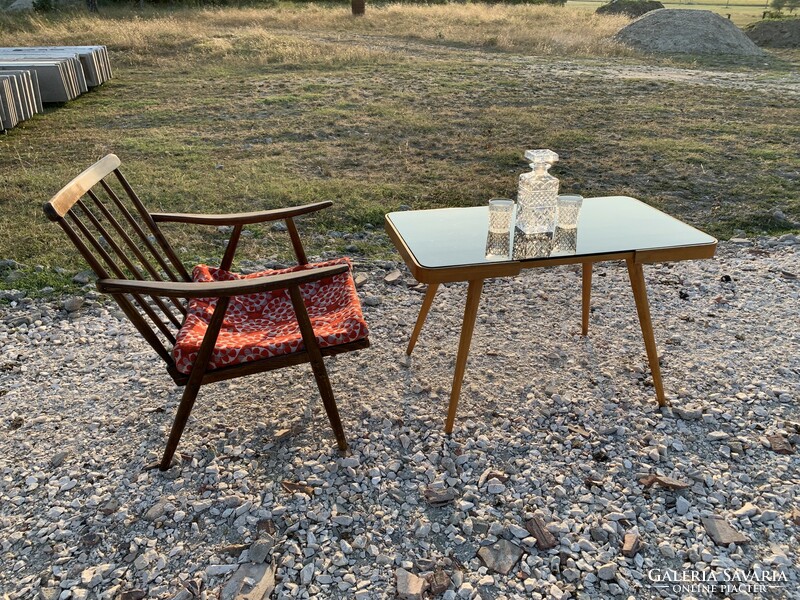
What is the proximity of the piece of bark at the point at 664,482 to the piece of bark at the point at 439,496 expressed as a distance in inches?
28.6

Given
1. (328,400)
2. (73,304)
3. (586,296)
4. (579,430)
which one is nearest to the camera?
(328,400)

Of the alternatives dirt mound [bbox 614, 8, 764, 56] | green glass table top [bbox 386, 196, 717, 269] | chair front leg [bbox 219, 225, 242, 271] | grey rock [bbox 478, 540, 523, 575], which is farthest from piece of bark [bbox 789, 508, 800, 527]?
dirt mound [bbox 614, 8, 764, 56]

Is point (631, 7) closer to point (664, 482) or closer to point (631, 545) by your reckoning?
point (664, 482)

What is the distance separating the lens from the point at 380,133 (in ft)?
24.6

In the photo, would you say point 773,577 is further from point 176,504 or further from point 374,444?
point 176,504

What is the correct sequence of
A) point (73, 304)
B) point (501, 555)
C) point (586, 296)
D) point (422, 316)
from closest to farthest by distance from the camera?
point (501, 555) → point (422, 316) → point (586, 296) → point (73, 304)

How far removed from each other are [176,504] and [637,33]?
19.3 meters

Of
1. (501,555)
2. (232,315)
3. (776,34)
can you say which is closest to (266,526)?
(501,555)

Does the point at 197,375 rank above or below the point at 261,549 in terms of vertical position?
above

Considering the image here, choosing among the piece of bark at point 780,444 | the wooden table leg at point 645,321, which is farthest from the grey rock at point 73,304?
the piece of bark at point 780,444

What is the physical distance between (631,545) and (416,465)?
2.68 ft

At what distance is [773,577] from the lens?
198cm

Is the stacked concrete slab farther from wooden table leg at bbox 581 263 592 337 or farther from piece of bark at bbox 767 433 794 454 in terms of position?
piece of bark at bbox 767 433 794 454

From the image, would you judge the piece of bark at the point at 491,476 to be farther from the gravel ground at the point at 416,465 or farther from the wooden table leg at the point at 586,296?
the wooden table leg at the point at 586,296
